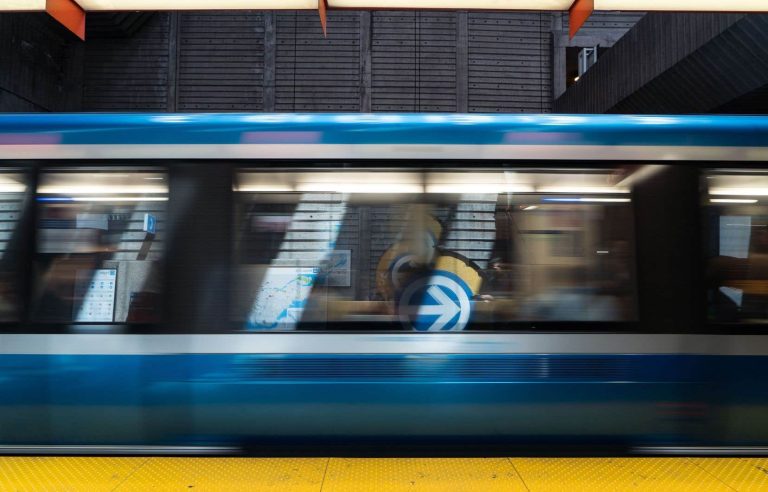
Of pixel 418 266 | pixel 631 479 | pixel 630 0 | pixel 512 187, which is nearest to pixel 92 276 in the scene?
pixel 418 266

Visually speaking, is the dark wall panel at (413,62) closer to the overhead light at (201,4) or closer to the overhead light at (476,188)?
the overhead light at (201,4)

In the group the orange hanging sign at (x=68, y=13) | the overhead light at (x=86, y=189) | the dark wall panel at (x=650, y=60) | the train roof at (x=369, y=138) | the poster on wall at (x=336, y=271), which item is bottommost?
the poster on wall at (x=336, y=271)

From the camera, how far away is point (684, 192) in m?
3.87

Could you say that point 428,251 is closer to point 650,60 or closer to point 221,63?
point 650,60

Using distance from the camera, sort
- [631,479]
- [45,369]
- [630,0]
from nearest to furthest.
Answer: [631,479] < [45,369] < [630,0]

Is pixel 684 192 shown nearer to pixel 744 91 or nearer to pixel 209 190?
pixel 209 190

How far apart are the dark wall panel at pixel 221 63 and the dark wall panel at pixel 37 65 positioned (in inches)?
97.6

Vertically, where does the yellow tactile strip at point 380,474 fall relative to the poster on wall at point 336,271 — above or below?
below

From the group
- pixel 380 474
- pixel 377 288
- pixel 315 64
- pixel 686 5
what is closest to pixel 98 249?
pixel 377 288

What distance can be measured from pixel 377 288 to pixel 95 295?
197cm

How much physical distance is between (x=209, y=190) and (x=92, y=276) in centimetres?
100

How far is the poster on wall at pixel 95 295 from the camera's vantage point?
3779 millimetres

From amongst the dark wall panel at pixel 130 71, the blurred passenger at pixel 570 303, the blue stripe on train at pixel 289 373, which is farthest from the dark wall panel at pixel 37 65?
the blurred passenger at pixel 570 303

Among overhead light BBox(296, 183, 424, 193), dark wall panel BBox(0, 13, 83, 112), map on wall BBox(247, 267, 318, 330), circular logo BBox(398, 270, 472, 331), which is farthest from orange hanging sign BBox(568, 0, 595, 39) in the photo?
dark wall panel BBox(0, 13, 83, 112)
